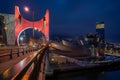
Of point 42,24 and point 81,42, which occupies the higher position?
point 42,24

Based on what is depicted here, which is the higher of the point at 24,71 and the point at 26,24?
the point at 26,24

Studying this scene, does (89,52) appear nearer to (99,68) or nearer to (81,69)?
(99,68)

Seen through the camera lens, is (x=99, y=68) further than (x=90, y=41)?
No

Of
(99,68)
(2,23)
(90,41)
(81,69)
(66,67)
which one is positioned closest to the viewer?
(66,67)

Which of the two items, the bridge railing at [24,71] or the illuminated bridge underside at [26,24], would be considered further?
the illuminated bridge underside at [26,24]

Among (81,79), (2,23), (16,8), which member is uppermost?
(16,8)

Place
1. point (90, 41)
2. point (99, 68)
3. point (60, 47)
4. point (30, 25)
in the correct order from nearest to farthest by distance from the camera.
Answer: point (99, 68), point (30, 25), point (60, 47), point (90, 41)

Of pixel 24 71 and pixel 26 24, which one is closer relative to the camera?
pixel 24 71

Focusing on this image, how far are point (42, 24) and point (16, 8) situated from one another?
44.3ft

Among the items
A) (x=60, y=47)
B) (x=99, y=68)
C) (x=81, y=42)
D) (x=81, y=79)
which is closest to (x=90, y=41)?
(x=81, y=42)

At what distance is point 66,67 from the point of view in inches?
1682

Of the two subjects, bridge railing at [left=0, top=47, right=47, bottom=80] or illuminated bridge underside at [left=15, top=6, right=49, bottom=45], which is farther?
illuminated bridge underside at [left=15, top=6, right=49, bottom=45]

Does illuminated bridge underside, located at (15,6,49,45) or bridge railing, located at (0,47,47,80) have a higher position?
illuminated bridge underside, located at (15,6,49,45)

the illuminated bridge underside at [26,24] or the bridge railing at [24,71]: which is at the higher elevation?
the illuminated bridge underside at [26,24]
